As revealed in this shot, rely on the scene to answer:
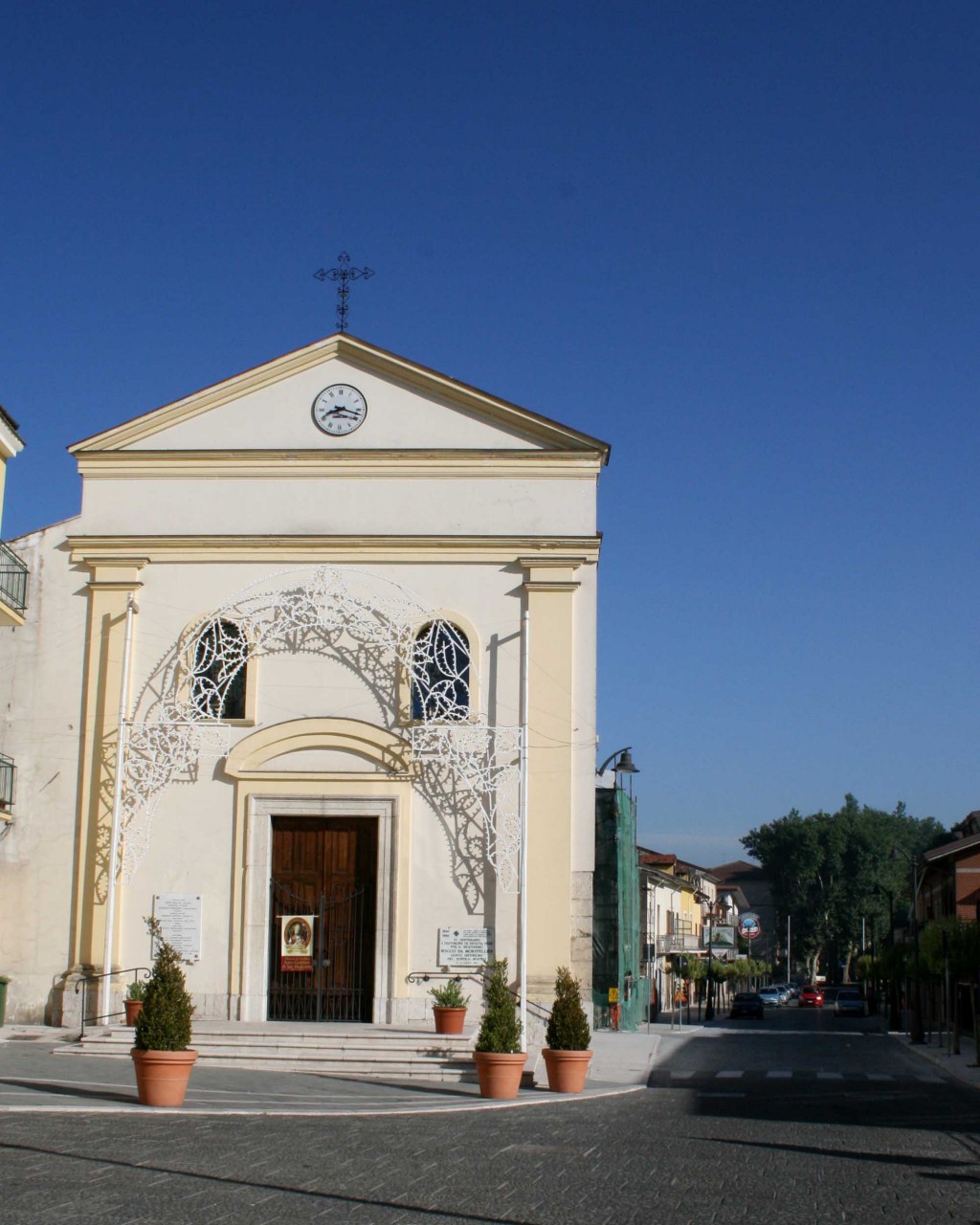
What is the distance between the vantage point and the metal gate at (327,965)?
2109cm

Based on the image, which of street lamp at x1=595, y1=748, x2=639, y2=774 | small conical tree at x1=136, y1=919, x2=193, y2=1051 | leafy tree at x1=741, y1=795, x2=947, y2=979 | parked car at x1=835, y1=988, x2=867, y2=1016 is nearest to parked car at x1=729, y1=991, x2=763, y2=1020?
parked car at x1=835, y1=988, x2=867, y2=1016

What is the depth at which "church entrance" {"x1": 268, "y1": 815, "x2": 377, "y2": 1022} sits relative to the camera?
832 inches

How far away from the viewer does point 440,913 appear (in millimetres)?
21094

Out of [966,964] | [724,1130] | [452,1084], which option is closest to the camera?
[724,1130]

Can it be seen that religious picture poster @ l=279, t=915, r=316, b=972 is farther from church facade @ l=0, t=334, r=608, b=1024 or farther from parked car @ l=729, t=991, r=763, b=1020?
parked car @ l=729, t=991, r=763, b=1020

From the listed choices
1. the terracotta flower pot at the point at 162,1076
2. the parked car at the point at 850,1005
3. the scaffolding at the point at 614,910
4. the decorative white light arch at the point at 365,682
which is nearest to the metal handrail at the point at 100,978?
the decorative white light arch at the point at 365,682

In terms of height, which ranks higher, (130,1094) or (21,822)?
(21,822)

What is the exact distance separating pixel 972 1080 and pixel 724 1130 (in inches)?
429

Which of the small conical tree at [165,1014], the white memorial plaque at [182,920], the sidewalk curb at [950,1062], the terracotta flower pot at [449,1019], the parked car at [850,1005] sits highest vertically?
the white memorial plaque at [182,920]

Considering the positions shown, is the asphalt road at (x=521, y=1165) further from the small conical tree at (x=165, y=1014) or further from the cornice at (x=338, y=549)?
the cornice at (x=338, y=549)

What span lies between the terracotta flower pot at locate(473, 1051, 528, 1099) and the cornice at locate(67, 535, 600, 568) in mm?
8203

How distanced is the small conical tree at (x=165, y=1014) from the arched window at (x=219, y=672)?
7551 mm

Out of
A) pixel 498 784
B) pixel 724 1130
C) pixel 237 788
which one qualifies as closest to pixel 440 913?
pixel 498 784

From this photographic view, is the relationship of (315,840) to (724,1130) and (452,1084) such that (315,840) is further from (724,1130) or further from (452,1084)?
(724,1130)
